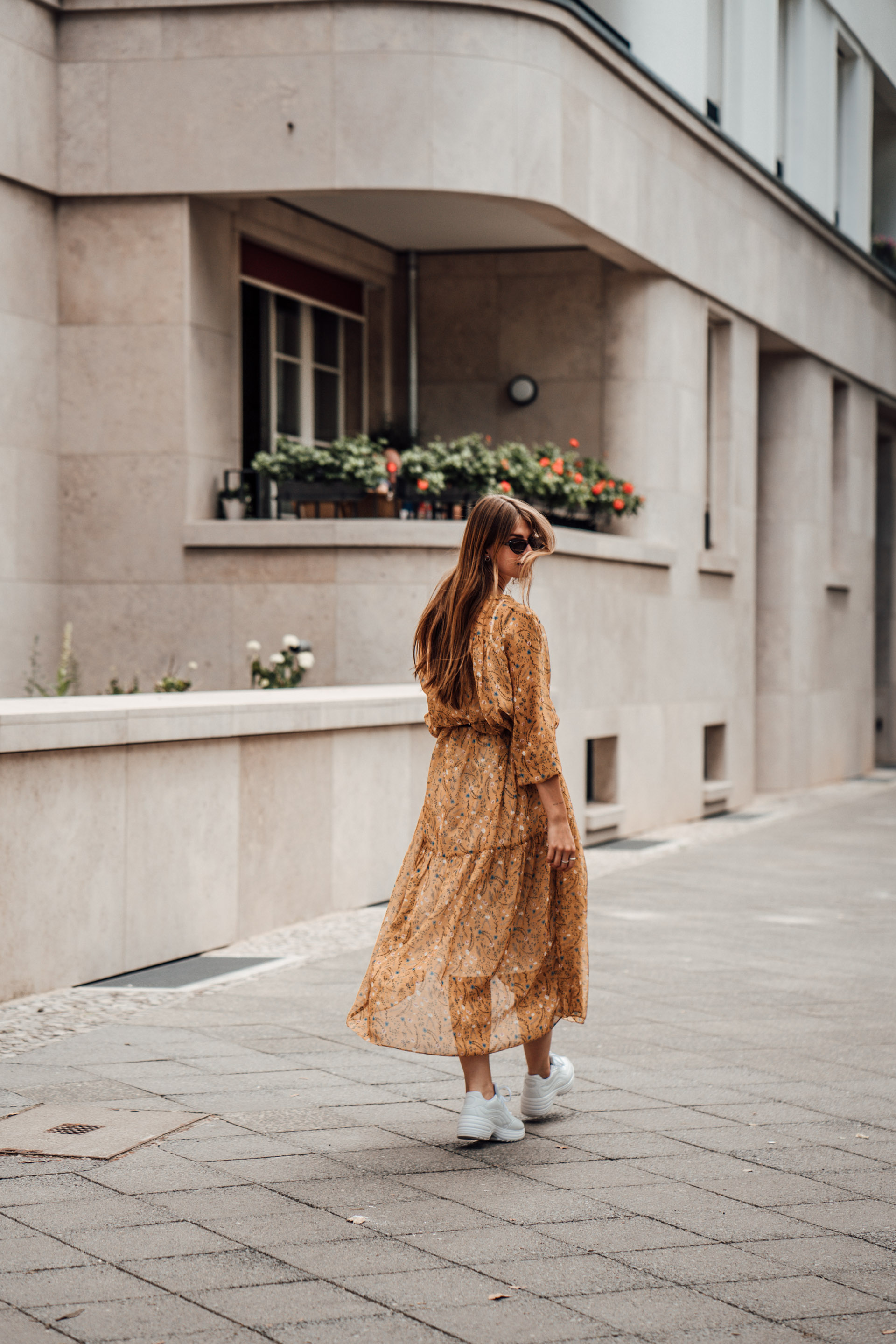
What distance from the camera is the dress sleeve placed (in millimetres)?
4984

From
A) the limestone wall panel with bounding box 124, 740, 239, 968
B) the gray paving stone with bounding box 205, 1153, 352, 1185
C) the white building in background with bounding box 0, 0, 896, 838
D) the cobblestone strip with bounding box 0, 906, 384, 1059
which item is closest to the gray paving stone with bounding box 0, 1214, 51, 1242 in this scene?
the gray paving stone with bounding box 205, 1153, 352, 1185

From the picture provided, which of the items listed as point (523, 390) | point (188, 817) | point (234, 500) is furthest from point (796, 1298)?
point (523, 390)

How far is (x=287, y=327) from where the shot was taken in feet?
47.2

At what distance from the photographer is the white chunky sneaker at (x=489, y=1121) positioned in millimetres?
4977

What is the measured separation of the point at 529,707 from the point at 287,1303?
6.21 ft

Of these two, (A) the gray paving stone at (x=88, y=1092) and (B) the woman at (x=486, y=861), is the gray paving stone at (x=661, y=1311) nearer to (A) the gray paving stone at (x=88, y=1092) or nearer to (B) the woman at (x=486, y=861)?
(B) the woman at (x=486, y=861)

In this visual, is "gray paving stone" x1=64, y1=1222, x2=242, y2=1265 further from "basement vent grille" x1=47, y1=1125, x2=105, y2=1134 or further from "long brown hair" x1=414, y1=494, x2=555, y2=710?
"long brown hair" x1=414, y1=494, x2=555, y2=710

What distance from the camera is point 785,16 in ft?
64.4

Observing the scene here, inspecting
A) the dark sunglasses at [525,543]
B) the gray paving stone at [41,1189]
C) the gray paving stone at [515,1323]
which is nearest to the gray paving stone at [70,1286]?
the gray paving stone at [41,1189]

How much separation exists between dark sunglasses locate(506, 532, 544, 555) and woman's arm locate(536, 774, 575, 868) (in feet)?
2.26

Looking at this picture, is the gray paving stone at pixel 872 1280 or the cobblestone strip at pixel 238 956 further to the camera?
the cobblestone strip at pixel 238 956

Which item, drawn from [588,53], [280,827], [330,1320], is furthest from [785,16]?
[330,1320]

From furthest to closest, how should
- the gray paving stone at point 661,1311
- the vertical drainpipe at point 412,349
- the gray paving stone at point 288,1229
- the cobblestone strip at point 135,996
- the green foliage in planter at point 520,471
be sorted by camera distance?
1. the vertical drainpipe at point 412,349
2. the green foliage in planter at point 520,471
3. the cobblestone strip at point 135,996
4. the gray paving stone at point 288,1229
5. the gray paving stone at point 661,1311

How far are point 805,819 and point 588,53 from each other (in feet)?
23.1
